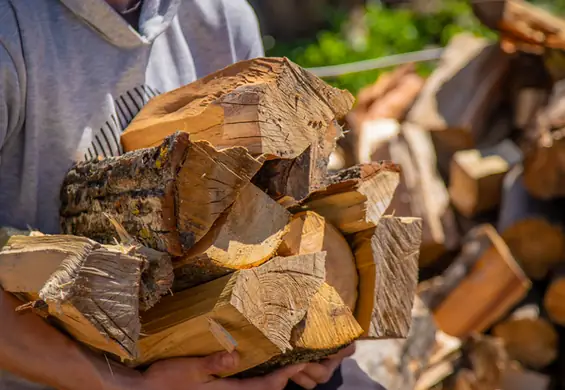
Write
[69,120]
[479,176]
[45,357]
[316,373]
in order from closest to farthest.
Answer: [45,357], [69,120], [316,373], [479,176]

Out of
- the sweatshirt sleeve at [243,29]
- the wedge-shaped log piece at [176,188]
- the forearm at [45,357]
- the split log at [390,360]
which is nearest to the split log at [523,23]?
the split log at [390,360]

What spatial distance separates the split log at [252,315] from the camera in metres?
1.09

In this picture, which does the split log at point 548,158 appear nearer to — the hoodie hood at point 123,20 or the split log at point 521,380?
the split log at point 521,380

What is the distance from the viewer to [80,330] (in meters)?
1.08

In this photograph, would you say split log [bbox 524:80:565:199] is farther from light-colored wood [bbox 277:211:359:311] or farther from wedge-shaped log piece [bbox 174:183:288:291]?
wedge-shaped log piece [bbox 174:183:288:291]

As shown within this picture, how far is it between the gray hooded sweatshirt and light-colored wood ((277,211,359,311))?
0.32m

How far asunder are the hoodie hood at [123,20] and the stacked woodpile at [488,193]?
1.09 m

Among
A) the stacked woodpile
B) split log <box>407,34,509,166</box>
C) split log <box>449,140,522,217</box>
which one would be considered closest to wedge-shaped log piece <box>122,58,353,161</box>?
the stacked woodpile

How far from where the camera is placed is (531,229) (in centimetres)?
242

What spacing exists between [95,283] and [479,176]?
5.98 feet

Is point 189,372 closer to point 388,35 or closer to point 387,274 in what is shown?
point 387,274

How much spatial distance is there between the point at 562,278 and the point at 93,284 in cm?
177

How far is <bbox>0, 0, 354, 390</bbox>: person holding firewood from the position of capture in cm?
113

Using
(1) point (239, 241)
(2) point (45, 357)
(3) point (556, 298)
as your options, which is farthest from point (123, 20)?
(3) point (556, 298)
